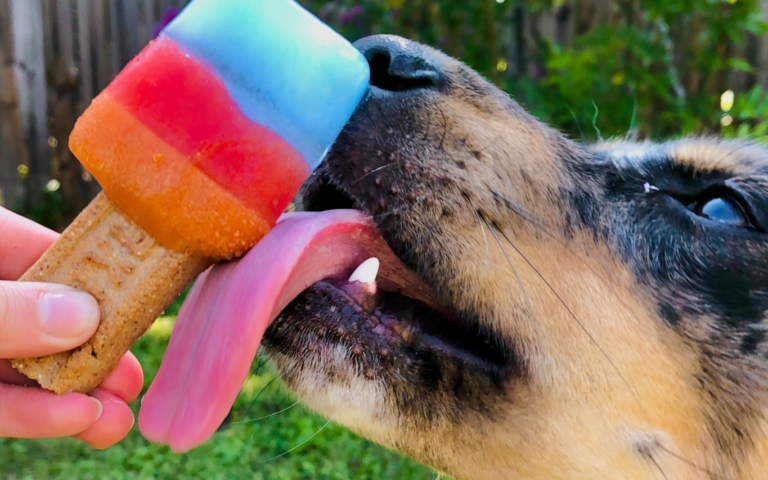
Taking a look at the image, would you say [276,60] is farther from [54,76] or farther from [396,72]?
[54,76]

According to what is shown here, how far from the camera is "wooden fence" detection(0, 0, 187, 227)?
6570 mm

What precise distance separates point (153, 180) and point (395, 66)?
0.73 metres

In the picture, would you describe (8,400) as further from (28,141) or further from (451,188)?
(28,141)

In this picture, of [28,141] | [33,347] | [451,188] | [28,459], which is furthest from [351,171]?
[28,141]

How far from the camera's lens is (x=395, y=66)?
5.70 feet

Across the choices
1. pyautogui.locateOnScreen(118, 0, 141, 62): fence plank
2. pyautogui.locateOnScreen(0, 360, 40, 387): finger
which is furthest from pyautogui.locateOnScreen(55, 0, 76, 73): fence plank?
pyautogui.locateOnScreen(0, 360, 40, 387): finger

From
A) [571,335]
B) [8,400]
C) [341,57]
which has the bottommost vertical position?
[8,400]

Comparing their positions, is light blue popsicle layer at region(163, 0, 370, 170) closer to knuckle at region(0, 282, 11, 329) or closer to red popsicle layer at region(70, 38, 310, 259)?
red popsicle layer at region(70, 38, 310, 259)

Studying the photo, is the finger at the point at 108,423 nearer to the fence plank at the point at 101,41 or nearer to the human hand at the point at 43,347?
the human hand at the point at 43,347

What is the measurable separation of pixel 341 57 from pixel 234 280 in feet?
1.96

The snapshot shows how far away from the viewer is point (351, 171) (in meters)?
1.65

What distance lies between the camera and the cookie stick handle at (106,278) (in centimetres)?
145

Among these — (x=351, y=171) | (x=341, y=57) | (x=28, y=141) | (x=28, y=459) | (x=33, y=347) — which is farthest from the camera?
(x=28, y=141)

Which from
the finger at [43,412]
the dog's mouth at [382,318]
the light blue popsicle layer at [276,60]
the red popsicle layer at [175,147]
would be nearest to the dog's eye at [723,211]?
the dog's mouth at [382,318]
